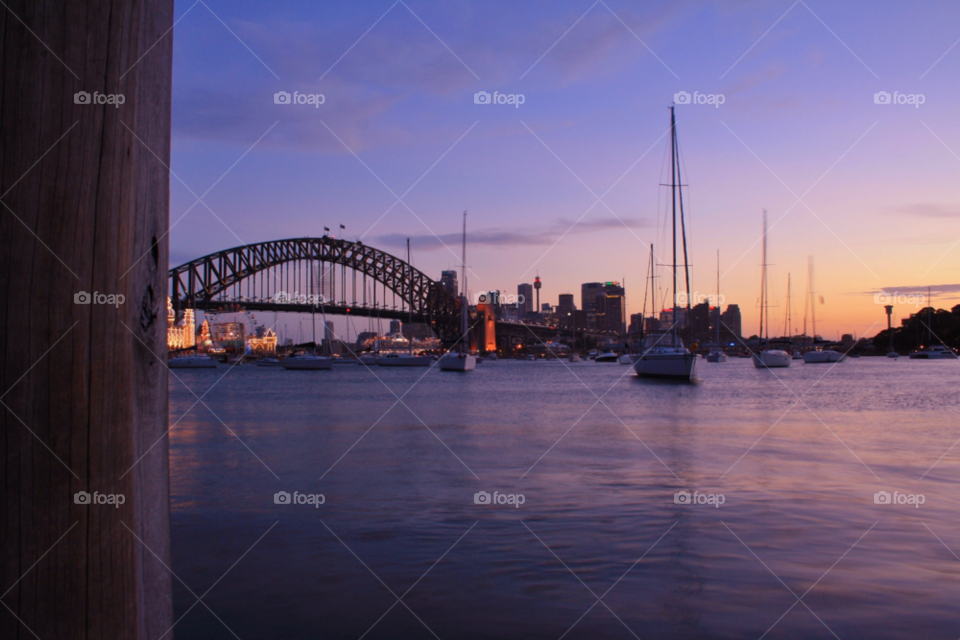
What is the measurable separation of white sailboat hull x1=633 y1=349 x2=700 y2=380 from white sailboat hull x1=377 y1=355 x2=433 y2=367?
40855mm

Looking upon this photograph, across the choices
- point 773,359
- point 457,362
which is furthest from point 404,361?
point 773,359

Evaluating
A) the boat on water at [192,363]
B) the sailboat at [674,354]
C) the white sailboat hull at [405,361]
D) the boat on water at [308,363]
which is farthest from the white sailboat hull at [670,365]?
the boat on water at [192,363]

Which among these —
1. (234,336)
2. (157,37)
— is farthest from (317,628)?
(234,336)

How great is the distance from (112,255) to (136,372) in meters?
0.22

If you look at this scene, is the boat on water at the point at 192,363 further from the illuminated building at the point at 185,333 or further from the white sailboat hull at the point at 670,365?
the white sailboat hull at the point at 670,365

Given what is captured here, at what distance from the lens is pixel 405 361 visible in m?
78.9

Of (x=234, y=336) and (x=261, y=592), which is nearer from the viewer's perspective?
(x=261, y=592)

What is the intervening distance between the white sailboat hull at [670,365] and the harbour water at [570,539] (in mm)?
21209

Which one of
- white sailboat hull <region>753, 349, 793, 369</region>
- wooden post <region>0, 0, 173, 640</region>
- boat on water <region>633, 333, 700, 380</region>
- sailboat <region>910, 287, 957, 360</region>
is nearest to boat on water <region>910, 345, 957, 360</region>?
sailboat <region>910, 287, 957, 360</region>

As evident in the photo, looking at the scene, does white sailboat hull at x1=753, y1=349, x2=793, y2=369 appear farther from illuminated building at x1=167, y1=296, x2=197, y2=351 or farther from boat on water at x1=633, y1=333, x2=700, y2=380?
illuminated building at x1=167, y1=296, x2=197, y2=351

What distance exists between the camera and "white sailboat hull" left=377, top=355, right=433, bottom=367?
75312 millimetres

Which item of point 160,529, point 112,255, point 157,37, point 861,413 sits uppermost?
point 157,37

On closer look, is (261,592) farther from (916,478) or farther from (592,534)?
(916,478)

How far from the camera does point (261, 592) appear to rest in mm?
4672
